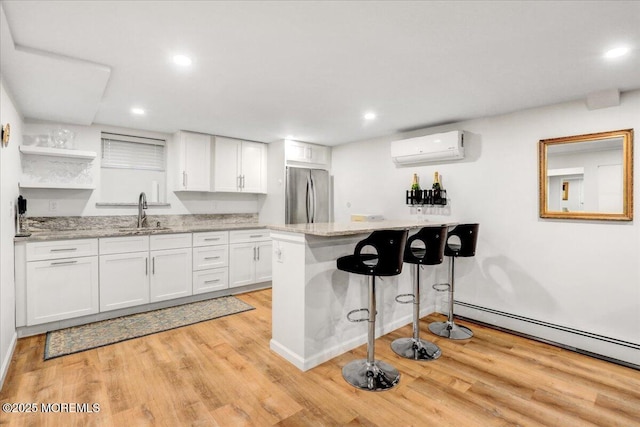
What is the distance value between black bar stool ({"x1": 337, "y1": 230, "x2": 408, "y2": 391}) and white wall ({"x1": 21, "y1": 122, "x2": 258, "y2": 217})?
3.03 metres

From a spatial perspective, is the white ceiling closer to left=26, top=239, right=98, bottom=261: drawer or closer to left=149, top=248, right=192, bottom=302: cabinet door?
left=26, top=239, right=98, bottom=261: drawer

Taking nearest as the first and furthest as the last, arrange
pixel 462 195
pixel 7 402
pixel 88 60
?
pixel 7 402 < pixel 88 60 < pixel 462 195

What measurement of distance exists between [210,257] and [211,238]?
243 millimetres

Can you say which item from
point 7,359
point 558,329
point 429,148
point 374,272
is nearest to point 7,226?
point 7,359

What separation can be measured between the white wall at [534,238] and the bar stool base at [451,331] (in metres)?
0.49

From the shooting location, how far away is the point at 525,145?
10.2 feet

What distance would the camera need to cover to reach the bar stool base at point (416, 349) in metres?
2.58

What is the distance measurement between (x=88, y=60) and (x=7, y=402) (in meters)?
2.25

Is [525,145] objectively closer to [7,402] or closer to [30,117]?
[7,402]

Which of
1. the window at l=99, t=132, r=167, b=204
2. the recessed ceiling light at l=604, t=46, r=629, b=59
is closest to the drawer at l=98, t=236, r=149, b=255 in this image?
the window at l=99, t=132, r=167, b=204

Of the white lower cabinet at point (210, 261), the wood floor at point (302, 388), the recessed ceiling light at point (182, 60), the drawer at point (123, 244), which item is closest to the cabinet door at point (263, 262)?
the white lower cabinet at point (210, 261)

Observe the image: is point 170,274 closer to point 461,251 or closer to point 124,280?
point 124,280

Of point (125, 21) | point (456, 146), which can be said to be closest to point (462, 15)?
point (125, 21)

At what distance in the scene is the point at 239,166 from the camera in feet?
15.5
